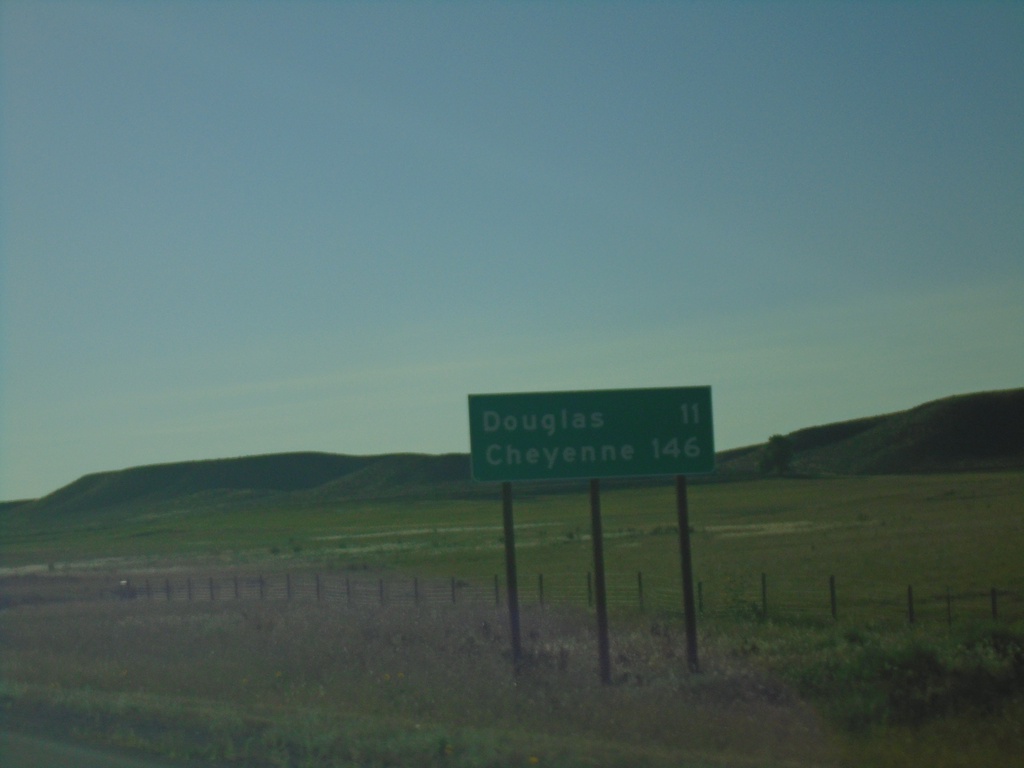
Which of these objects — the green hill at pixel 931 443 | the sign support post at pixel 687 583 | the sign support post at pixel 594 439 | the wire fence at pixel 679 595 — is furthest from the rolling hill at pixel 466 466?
the sign support post at pixel 594 439

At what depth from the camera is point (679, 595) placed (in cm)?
3591

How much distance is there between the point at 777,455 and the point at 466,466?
40874mm

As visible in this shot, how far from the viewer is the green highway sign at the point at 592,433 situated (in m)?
17.1

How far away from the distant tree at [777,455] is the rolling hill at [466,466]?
2917 mm

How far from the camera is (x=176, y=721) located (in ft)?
41.9

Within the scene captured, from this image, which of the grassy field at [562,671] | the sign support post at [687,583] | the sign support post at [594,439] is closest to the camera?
the grassy field at [562,671]

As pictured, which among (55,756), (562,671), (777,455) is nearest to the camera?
(55,756)

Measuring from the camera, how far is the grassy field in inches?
447

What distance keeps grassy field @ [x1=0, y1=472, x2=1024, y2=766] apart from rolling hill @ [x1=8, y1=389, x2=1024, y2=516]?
9417cm

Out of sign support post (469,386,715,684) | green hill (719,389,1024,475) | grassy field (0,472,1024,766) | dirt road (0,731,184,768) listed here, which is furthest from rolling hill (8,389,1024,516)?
dirt road (0,731,184,768)

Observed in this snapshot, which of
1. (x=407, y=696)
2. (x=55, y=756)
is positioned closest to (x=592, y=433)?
(x=407, y=696)

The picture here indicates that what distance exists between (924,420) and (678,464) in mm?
165293

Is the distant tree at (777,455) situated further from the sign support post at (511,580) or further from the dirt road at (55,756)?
the dirt road at (55,756)

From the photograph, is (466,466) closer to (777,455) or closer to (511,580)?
(777,455)
